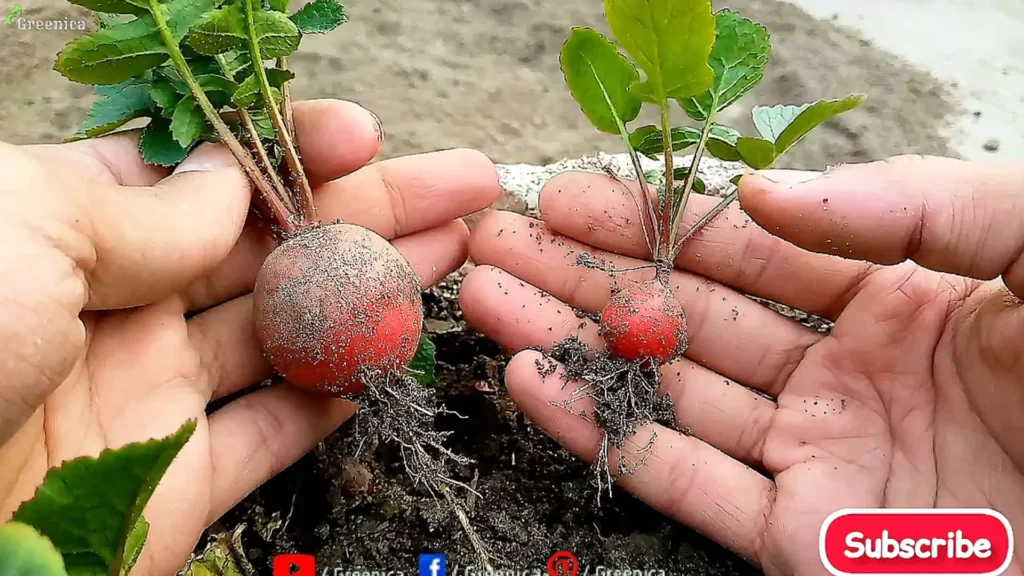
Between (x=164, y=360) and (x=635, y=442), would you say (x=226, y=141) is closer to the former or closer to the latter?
(x=164, y=360)

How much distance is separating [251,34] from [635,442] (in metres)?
0.71

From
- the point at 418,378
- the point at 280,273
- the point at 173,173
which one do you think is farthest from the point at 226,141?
the point at 418,378

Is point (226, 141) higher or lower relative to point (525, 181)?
higher

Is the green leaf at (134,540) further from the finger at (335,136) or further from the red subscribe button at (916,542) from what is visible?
the red subscribe button at (916,542)

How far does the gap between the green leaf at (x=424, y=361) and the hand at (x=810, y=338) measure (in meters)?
0.09

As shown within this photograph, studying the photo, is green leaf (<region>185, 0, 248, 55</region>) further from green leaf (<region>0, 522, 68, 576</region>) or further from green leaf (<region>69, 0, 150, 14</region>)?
green leaf (<region>0, 522, 68, 576</region>)

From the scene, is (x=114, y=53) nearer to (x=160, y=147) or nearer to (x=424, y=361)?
(x=160, y=147)

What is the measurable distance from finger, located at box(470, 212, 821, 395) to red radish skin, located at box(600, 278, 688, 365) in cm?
8

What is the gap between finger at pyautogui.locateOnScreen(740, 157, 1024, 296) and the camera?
2.79 feet

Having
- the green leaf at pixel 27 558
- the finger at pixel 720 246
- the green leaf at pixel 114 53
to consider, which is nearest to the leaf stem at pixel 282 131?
the green leaf at pixel 114 53

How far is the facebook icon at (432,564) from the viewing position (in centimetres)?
104

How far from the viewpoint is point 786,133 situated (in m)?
1.08

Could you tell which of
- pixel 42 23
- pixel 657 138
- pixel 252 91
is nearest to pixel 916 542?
pixel 657 138

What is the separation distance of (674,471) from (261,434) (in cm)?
54
